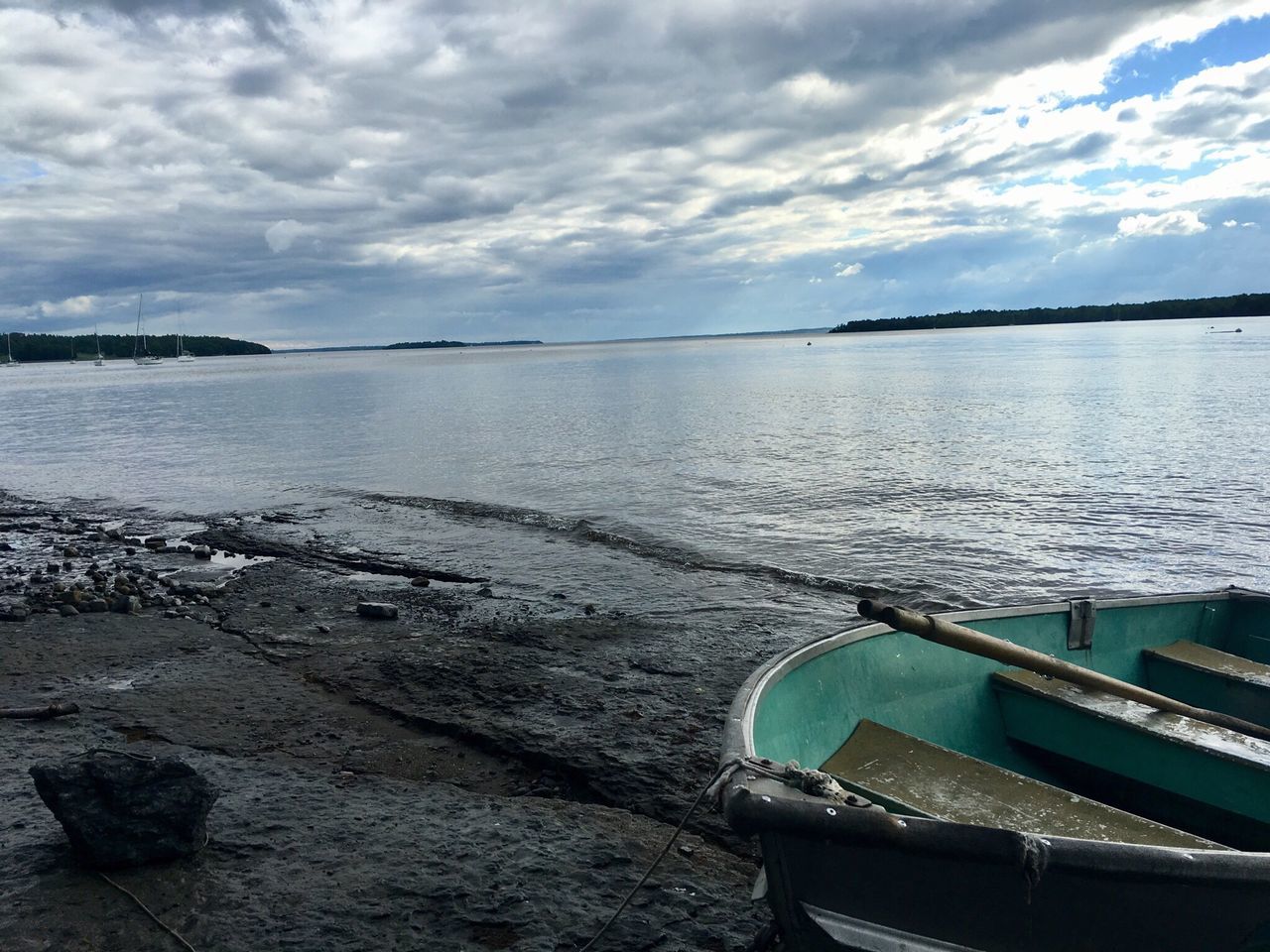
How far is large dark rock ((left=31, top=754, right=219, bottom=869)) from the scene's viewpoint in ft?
15.6

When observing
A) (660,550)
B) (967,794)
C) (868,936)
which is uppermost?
(967,794)

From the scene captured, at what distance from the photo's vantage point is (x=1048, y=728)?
549cm

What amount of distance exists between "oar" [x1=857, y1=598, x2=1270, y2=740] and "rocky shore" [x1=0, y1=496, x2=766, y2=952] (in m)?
1.83

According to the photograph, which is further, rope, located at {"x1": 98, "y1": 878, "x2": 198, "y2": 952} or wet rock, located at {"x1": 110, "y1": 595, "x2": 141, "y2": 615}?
wet rock, located at {"x1": 110, "y1": 595, "x2": 141, "y2": 615}

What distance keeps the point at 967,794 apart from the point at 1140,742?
1.28 meters

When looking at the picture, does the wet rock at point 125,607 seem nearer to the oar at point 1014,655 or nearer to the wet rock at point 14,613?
the wet rock at point 14,613

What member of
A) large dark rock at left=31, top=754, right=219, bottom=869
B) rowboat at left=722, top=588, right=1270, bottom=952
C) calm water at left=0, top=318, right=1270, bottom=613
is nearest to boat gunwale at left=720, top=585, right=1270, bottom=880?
rowboat at left=722, top=588, right=1270, bottom=952

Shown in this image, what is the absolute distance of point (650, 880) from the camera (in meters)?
5.12

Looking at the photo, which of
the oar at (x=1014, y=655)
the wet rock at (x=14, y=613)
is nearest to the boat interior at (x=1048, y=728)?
the oar at (x=1014, y=655)

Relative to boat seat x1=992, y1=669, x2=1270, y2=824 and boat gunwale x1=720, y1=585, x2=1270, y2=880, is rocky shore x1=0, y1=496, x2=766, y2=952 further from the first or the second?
boat seat x1=992, y1=669, x2=1270, y2=824

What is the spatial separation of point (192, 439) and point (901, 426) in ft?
99.0

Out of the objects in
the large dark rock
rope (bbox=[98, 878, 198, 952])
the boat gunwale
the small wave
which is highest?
the boat gunwale

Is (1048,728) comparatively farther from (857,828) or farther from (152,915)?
(152,915)

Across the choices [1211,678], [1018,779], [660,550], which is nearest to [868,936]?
[1018,779]
